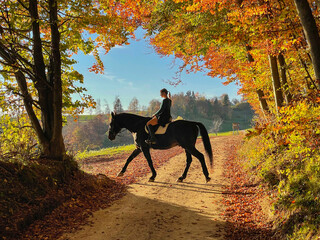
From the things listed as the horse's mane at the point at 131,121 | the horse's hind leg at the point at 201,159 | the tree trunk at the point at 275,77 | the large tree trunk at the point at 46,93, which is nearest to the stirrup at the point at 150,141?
the horse's mane at the point at 131,121

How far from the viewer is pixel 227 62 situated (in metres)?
→ 16.4

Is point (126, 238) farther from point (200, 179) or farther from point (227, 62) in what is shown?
point (227, 62)

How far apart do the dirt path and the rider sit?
1.98m

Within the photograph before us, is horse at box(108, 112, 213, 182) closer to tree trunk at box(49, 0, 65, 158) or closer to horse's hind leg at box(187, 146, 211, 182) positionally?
horse's hind leg at box(187, 146, 211, 182)

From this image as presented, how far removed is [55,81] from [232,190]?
24.6 feet

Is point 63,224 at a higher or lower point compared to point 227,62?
lower

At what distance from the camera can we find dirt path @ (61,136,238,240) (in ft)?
16.0

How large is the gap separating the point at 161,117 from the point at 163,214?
384 cm

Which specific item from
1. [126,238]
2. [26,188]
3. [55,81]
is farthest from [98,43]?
[126,238]

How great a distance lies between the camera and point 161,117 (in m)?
8.56

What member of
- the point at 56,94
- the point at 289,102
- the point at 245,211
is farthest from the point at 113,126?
the point at 289,102

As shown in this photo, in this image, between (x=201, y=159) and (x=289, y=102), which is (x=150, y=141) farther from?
(x=289, y=102)

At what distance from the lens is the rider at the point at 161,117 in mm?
8293

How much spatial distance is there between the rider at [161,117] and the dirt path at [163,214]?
1.98 metres
